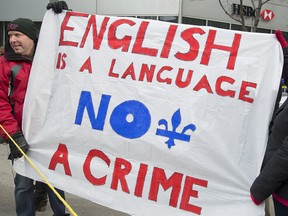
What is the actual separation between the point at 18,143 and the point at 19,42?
2.63 ft

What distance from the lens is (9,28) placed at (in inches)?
133

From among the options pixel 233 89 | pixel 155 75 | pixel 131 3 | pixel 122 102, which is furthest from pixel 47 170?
pixel 131 3

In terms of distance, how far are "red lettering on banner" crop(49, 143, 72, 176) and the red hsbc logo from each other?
60.9 feet

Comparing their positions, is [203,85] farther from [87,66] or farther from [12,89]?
[12,89]

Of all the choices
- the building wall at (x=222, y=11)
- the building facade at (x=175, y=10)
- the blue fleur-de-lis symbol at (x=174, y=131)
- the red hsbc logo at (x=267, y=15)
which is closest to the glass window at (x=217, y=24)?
the building facade at (x=175, y=10)

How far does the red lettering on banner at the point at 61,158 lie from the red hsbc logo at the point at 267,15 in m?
18.6


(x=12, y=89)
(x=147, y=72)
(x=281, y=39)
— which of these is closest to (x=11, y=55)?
(x=12, y=89)

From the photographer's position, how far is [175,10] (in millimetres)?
17688

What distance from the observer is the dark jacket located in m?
2.16

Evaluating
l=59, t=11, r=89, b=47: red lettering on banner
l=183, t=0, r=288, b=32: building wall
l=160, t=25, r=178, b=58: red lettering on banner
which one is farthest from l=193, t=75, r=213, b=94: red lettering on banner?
l=183, t=0, r=288, b=32: building wall

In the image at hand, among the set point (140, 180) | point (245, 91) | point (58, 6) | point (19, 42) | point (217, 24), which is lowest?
point (140, 180)

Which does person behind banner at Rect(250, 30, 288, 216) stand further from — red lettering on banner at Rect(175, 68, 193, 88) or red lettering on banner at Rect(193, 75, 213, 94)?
red lettering on banner at Rect(175, 68, 193, 88)

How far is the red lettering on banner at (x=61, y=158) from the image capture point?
3105mm

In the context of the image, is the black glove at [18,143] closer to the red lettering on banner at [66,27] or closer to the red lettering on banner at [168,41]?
the red lettering on banner at [66,27]
